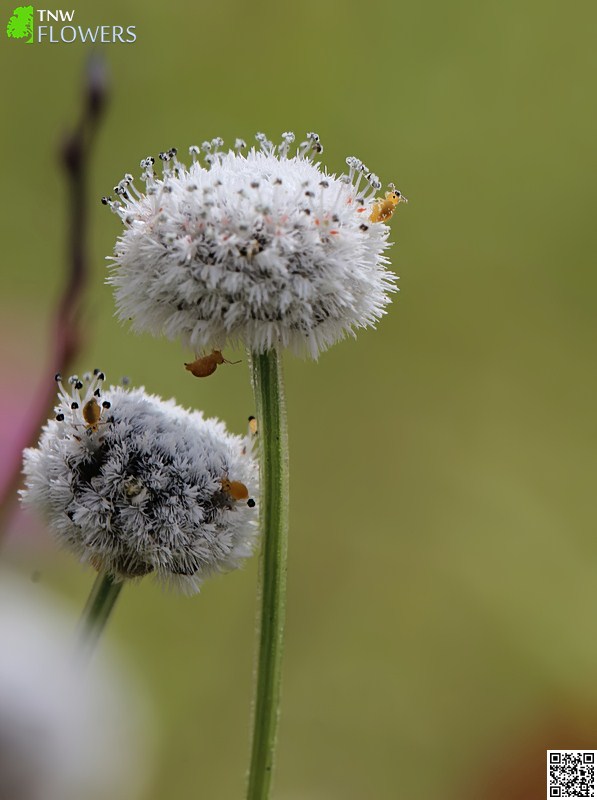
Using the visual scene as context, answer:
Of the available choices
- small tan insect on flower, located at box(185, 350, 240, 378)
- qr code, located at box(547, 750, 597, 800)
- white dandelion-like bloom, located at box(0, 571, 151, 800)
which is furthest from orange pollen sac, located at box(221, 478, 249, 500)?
qr code, located at box(547, 750, 597, 800)

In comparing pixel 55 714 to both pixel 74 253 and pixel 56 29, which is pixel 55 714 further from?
pixel 56 29

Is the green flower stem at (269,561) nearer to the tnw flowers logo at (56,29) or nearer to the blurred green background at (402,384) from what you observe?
the blurred green background at (402,384)

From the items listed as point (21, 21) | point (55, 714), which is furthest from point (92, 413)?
point (21, 21)

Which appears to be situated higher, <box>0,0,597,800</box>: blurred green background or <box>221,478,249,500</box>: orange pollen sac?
<box>0,0,597,800</box>: blurred green background

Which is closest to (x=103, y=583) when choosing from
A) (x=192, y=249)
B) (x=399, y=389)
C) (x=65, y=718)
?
(x=65, y=718)

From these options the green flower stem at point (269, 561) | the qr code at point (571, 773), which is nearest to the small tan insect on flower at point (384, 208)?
the green flower stem at point (269, 561)

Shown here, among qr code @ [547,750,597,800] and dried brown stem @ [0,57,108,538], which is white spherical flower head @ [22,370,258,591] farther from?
qr code @ [547,750,597,800]

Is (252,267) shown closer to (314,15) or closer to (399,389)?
(399,389)
